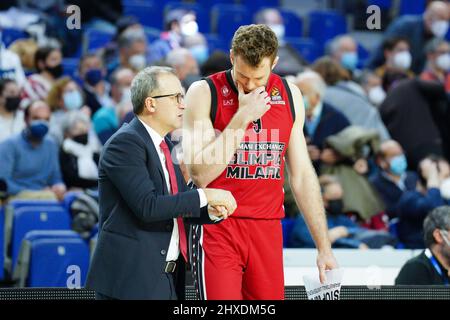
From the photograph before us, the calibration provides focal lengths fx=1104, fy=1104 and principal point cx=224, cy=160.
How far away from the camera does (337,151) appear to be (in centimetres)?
912

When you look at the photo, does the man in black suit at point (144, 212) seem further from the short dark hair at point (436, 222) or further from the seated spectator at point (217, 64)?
the seated spectator at point (217, 64)

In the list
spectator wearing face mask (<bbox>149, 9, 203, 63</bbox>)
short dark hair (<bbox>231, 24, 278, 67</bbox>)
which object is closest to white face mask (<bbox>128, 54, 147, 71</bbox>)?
spectator wearing face mask (<bbox>149, 9, 203, 63</bbox>)

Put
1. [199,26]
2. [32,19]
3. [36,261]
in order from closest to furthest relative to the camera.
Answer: [36,261] → [32,19] → [199,26]

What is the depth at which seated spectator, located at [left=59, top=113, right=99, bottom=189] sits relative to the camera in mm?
9055

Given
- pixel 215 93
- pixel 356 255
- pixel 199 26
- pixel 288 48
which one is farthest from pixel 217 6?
pixel 215 93

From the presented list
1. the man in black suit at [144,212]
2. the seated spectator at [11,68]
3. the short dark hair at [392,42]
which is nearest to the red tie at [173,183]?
the man in black suit at [144,212]

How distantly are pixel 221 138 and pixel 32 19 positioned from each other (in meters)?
7.15

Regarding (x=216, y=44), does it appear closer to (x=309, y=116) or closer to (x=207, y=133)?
(x=309, y=116)

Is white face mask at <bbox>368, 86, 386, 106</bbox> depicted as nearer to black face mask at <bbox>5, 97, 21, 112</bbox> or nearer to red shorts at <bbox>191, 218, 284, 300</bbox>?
black face mask at <bbox>5, 97, 21, 112</bbox>

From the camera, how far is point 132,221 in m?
4.71

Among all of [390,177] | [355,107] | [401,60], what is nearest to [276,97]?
[390,177]

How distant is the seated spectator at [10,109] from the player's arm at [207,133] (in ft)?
15.0

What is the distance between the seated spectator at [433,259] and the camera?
21.9ft

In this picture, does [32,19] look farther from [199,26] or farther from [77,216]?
[77,216]
